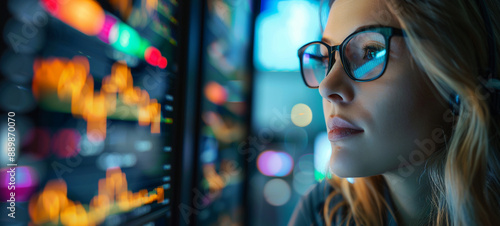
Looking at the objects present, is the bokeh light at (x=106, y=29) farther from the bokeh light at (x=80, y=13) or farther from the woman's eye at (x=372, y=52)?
the woman's eye at (x=372, y=52)

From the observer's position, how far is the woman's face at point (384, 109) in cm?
65

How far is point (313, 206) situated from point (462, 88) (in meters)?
0.59

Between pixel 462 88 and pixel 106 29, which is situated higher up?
pixel 106 29

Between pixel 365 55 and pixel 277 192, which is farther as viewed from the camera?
pixel 277 192

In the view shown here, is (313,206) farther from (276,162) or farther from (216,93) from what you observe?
(276,162)

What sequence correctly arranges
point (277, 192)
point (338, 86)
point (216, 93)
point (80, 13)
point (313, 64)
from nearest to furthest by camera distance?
1. point (80, 13)
2. point (338, 86)
3. point (313, 64)
4. point (216, 93)
5. point (277, 192)

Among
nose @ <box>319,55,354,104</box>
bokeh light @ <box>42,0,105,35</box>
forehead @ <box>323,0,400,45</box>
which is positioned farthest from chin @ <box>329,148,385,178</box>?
bokeh light @ <box>42,0,105,35</box>

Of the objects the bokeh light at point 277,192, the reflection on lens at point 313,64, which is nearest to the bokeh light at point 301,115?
the bokeh light at point 277,192

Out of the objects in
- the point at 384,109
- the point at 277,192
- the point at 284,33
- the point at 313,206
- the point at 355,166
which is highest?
the point at 284,33

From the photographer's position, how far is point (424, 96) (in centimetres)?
65

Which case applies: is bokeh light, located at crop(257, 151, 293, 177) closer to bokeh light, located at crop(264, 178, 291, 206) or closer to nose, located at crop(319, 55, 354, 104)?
bokeh light, located at crop(264, 178, 291, 206)

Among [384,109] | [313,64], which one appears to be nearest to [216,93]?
[313,64]

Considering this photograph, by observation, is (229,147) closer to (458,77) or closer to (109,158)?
(109,158)

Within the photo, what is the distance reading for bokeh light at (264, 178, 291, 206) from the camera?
2.08m
